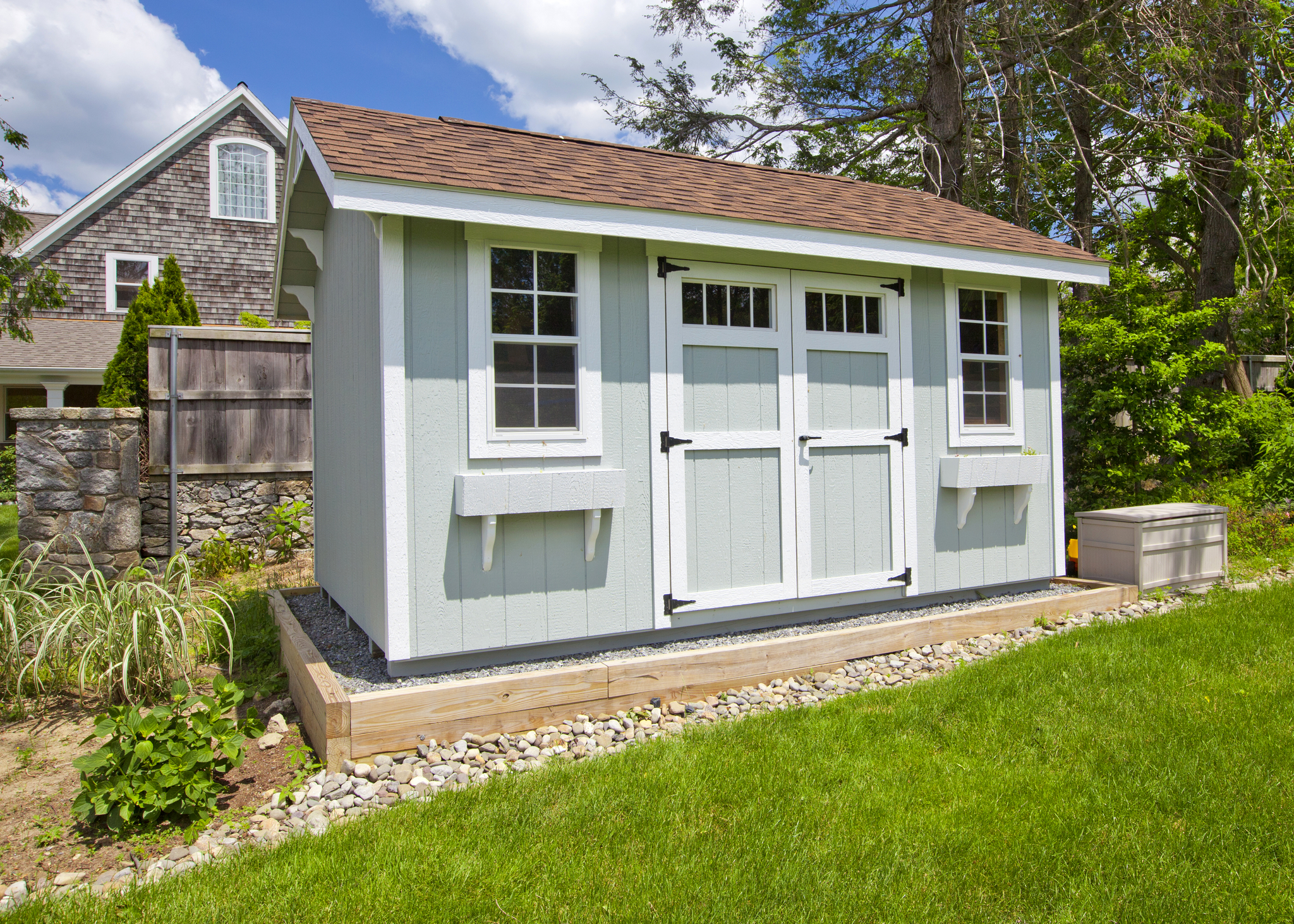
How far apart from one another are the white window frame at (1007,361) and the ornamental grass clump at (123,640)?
4.64 meters

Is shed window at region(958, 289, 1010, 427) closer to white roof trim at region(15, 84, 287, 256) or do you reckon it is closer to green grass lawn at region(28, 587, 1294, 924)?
green grass lawn at region(28, 587, 1294, 924)

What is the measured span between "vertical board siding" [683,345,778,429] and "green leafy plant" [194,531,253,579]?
5.39 meters

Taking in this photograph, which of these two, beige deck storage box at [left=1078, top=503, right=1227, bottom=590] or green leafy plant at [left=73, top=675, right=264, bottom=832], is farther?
beige deck storage box at [left=1078, top=503, right=1227, bottom=590]

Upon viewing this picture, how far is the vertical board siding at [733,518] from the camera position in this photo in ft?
15.2

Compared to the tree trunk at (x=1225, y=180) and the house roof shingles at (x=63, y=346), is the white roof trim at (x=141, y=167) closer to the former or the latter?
the house roof shingles at (x=63, y=346)

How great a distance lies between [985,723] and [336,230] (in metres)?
4.76

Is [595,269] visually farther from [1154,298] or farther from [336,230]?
[1154,298]

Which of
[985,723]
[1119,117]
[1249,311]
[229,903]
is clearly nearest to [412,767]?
[229,903]

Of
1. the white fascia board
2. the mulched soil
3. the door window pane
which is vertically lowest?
the mulched soil

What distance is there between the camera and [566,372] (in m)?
4.26

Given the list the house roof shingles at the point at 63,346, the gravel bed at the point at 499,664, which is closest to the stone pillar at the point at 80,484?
the gravel bed at the point at 499,664

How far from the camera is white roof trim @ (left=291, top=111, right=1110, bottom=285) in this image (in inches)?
145

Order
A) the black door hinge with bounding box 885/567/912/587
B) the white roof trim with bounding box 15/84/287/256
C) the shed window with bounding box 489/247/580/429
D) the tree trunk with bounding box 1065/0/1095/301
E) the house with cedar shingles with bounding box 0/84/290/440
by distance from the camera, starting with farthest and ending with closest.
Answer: the house with cedar shingles with bounding box 0/84/290/440 → the white roof trim with bounding box 15/84/287/256 → the tree trunk with bounding box 1065/0/1095/301 → the black door hinge with bounding box 885/567/912/587 → the shed window with bounding box 489/247/580/429

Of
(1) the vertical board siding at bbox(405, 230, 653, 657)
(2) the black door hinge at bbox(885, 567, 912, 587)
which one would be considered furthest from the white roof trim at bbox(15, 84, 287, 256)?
(2) the black door hinge at bbox(885, 567, 912, 587)
